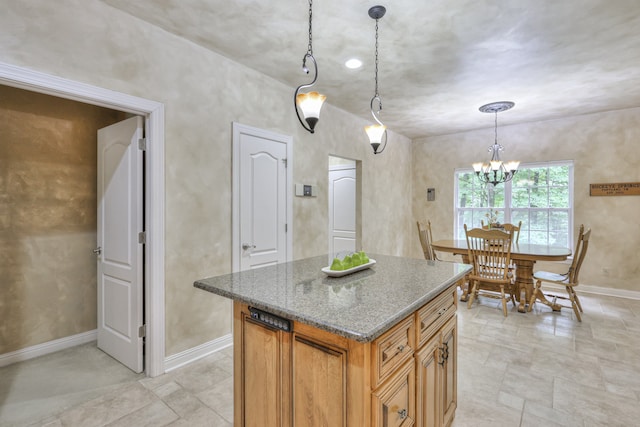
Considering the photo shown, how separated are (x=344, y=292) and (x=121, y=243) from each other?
84.0 inches

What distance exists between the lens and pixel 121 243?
8.69ft

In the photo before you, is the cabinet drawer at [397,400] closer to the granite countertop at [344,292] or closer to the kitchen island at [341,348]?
the kitchen island at [341,348]

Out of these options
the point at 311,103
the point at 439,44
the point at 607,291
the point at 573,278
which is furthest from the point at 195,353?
the point at 607,291

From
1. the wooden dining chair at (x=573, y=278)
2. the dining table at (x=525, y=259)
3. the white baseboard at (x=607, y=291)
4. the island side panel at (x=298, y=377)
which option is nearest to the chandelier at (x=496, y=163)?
the dining table at (x=525, y=259)

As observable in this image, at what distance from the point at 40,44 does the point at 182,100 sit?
2.95 ft

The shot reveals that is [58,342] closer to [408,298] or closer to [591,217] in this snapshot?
[408,298]

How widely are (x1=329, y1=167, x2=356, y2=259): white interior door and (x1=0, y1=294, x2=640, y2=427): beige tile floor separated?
93.5 inches

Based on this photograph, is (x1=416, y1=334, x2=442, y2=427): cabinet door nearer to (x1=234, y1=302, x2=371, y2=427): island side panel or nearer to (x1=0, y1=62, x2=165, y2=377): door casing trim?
(x1=234, y1=302, x2=371, y2=427): island side panel

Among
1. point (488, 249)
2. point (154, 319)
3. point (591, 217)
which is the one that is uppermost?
point (591, 217)

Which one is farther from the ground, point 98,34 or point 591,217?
point 98,34

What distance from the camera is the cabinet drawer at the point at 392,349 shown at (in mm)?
1137

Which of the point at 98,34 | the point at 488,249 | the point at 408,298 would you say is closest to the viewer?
the point at 408,298

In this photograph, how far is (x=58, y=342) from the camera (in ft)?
9.64

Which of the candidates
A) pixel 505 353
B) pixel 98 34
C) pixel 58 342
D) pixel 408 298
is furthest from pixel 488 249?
pixel 58 342
